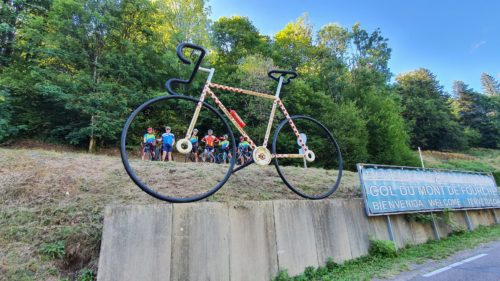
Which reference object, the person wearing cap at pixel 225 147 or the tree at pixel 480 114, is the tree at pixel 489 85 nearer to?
the tree at pixel 480 114

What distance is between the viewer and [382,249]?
4434 mm

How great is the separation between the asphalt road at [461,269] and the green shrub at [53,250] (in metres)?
4.35

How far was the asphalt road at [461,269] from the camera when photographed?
3482 millimetres

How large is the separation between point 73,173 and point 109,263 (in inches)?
111

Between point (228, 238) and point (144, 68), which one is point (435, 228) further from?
point (144, 68)

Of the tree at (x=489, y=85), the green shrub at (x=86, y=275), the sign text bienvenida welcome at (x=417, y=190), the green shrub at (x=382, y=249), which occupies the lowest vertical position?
the green shrub at (x=382, y=249)

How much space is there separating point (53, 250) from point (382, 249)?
4907 millimetres

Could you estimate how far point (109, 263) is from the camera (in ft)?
8.52

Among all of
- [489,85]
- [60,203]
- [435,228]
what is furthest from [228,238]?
[489,85]

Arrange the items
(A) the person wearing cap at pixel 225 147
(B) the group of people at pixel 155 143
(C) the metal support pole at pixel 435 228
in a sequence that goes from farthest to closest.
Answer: (A) the person wearing cap at pixel 225 147 < (B) the group of people at pixel 155 143 < (C) the metal support pole at pixel 435 228

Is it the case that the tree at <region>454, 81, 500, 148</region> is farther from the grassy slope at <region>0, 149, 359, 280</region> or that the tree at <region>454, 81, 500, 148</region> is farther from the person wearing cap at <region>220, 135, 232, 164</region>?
the grassy slope at <region>0, 149, 359, 280</region>

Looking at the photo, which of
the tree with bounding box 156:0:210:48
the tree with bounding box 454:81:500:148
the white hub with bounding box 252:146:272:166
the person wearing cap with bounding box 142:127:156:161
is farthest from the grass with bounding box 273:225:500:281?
the tree with bounding box 454:81:500:148

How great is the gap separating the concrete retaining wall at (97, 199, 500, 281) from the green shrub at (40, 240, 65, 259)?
2.82 feet

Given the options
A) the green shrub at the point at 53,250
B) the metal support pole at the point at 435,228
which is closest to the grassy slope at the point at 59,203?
the green shrub at the point at 53,250
